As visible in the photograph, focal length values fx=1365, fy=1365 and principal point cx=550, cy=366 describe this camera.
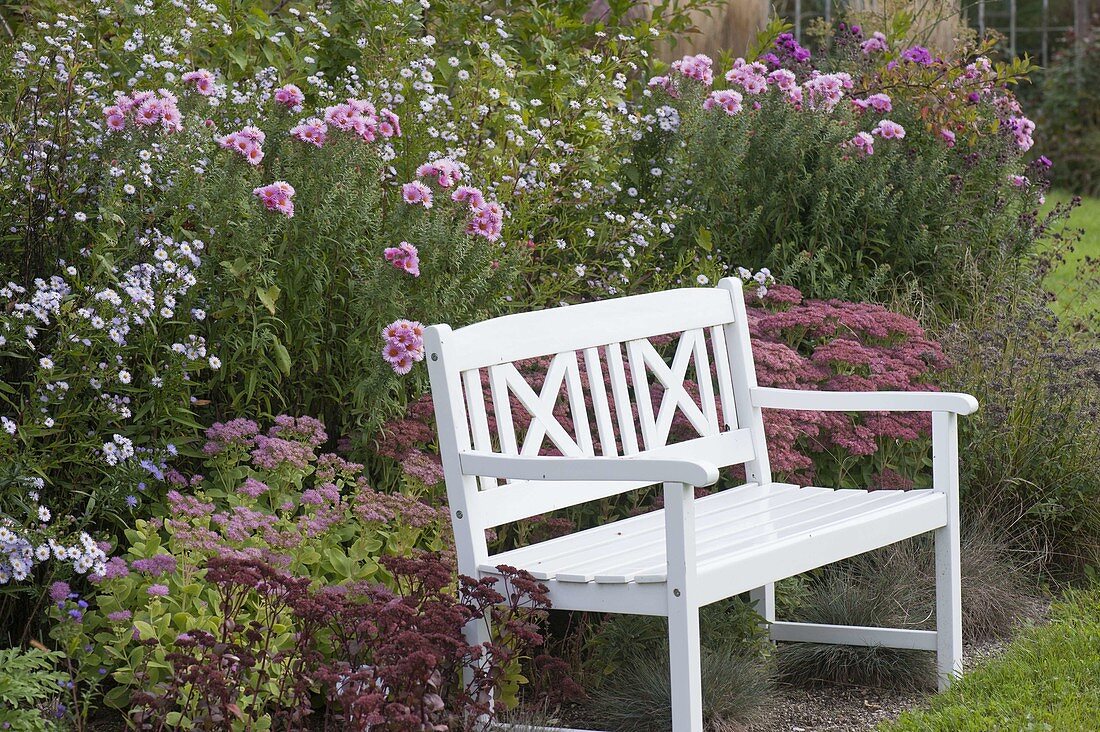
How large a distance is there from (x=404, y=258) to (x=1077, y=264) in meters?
6.35

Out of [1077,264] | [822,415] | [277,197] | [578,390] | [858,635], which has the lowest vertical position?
[858,635]

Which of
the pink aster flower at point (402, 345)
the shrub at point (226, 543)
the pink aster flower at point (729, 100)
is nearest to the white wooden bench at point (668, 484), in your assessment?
the pink aster flower at point (402, 345)

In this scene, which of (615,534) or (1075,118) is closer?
(615,534)

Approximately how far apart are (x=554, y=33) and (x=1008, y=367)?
2.46m

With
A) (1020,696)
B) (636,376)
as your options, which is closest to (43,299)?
(636,376)

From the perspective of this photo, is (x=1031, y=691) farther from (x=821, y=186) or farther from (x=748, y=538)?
(x=821, y=186)

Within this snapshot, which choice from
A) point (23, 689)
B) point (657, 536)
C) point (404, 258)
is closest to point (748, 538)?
point (657, 536)

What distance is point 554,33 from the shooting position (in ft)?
19.9

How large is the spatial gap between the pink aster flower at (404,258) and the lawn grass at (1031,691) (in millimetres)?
1694

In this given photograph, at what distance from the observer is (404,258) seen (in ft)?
12.1

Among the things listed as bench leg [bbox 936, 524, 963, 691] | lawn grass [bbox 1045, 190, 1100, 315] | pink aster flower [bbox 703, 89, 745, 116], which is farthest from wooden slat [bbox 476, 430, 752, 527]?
lawn grass [bbox 1045, 190, 1100, 315]

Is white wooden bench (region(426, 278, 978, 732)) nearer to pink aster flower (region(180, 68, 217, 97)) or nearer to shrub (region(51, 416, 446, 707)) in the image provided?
shrub (region(51, 416, 446, 707))

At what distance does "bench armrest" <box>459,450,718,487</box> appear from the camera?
2.73 m

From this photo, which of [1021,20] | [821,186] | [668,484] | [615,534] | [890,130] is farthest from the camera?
[1021,20]
